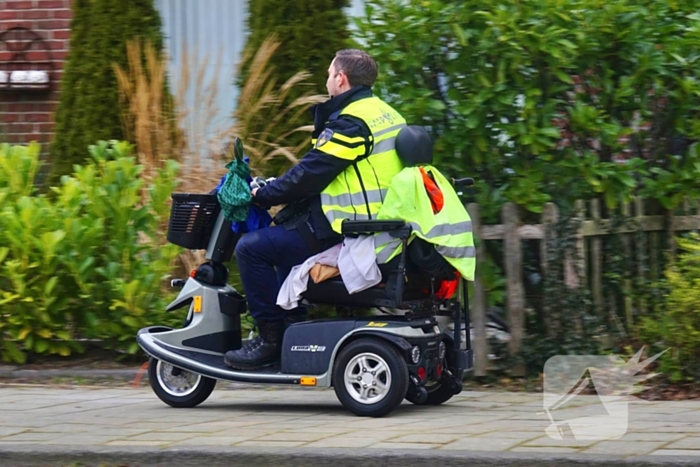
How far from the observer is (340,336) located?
5.88 m

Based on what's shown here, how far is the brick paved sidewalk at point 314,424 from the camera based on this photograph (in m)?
4.93

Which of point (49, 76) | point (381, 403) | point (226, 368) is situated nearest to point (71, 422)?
point (226, 368)

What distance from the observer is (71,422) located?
580cm

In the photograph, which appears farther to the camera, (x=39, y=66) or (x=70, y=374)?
(x=39, y=66)

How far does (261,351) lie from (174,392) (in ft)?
2.04

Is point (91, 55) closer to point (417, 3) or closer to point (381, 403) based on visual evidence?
point (417, 3)

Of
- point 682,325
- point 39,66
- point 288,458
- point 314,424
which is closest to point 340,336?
point 314,424

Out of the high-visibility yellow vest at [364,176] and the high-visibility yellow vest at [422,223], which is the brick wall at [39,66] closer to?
the high-visibility yellow vest at [364,176]

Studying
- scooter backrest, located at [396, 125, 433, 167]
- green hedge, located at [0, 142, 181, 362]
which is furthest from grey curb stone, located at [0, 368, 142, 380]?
scooter backrest, located at [396, 125, 433, 167]

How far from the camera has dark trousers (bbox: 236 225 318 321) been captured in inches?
235

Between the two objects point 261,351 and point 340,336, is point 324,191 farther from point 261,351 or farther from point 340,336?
point 261,351

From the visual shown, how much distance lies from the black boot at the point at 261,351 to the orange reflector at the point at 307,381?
0.83 feet

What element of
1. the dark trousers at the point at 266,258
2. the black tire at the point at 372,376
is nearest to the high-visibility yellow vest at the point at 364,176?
the dark trousers at the point at 266,258

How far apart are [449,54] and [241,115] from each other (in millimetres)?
2157
